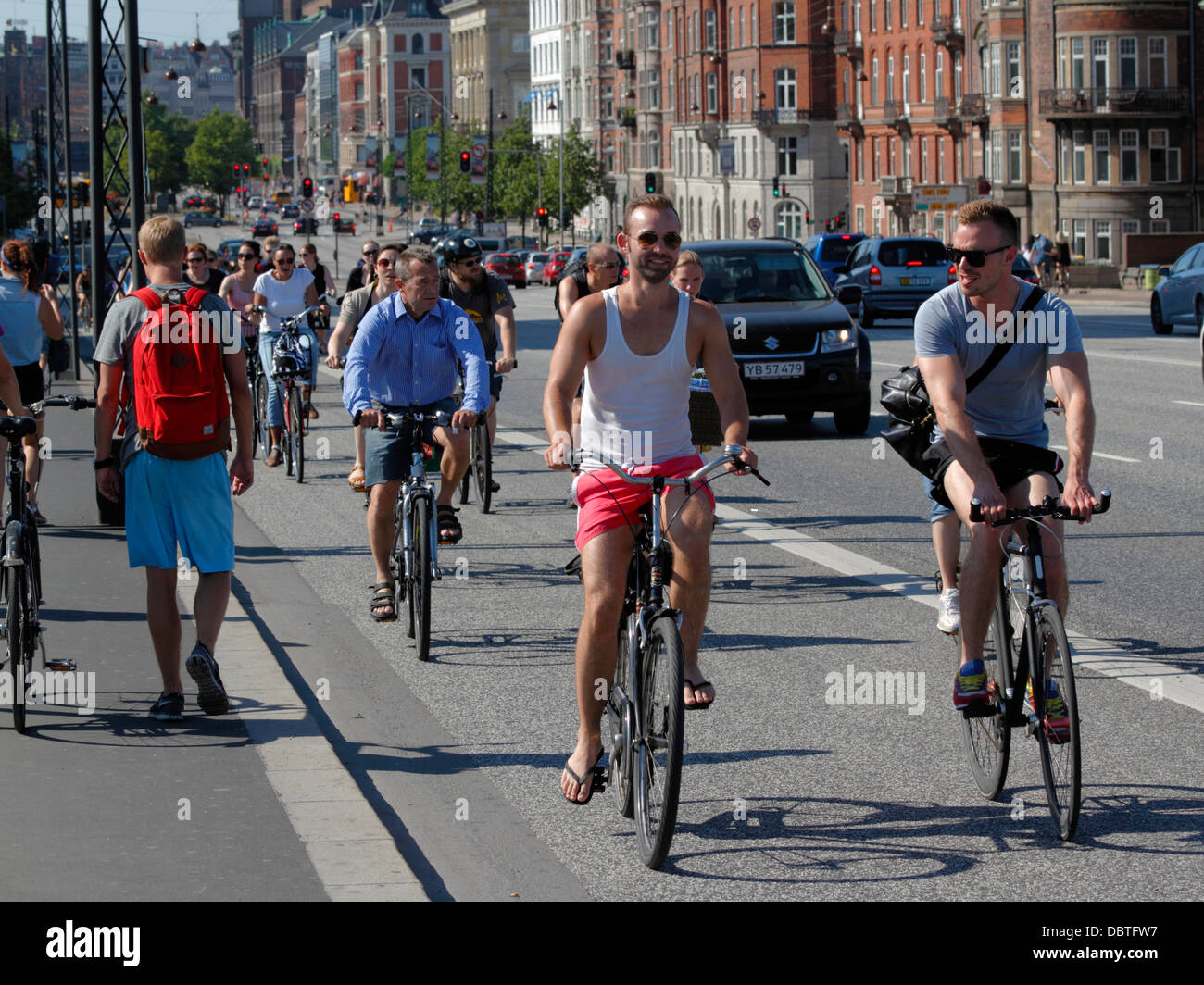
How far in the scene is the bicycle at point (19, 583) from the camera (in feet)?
24.2

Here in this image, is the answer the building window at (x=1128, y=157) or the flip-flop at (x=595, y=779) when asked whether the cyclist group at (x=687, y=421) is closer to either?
the flip-flop at (x=595, y=779)

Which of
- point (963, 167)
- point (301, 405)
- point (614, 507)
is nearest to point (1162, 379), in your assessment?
point (301, 405)

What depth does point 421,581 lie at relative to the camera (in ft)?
28.9

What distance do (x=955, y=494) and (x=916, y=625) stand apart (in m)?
3.02

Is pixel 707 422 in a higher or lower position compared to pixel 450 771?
higher

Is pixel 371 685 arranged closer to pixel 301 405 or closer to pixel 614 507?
pixel 614 507

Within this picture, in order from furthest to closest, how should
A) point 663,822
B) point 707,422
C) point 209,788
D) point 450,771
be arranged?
point 707,422 → point 450,771 → point 209,788 → point 663,822

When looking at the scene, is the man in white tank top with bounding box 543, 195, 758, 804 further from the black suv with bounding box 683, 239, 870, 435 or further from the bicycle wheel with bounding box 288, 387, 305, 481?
the black suv with bounding box 683, 239, 870, 435

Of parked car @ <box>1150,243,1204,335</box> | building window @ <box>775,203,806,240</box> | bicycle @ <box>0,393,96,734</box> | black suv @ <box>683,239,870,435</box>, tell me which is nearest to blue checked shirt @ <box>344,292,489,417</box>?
bicycle @ <box>0,393,96,734</box>

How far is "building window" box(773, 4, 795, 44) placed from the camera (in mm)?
98875

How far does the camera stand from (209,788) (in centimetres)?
633

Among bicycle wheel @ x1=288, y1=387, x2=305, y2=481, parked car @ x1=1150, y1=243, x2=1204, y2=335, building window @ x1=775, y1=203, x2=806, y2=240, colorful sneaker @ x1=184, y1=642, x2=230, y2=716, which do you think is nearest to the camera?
colorful sneaker @ x1=184, y1=642, x2=230, y2=716

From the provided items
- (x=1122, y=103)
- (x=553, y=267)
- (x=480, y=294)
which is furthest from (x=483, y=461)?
(x=1122, y=103)

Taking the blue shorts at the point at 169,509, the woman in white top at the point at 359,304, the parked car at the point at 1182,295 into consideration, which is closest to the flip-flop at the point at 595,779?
the blue shorts at the point at 169,509
